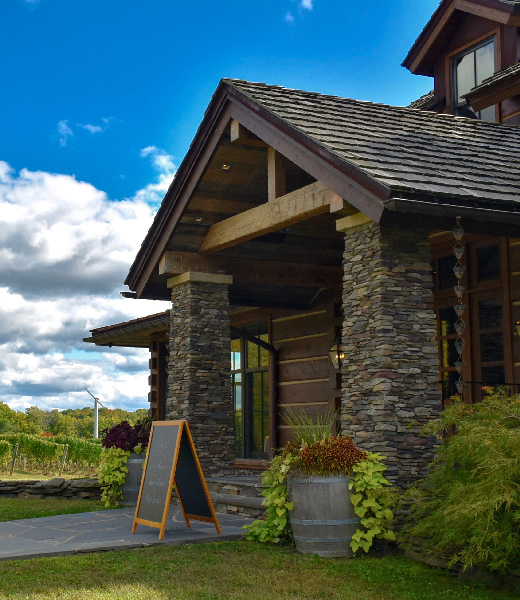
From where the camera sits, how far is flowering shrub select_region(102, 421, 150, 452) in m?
11.5

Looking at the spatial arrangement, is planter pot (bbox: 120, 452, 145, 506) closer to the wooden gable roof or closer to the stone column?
the stone column

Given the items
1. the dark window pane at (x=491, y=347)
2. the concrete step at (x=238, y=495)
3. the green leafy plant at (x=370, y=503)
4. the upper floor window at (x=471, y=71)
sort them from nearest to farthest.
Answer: the green leafy plant at (x=370, y=503) < the concrete step at (x=238, y=495) < the dark window pane at (x=491, y=347) < the upper floor window at (x=471, y=71)

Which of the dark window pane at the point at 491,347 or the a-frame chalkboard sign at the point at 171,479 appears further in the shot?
the dark window pane at the point at 491,347

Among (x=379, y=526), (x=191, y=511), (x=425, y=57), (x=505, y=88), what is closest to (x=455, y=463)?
(x=379, y=526)

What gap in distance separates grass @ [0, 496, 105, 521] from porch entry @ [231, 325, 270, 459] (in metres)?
3.48

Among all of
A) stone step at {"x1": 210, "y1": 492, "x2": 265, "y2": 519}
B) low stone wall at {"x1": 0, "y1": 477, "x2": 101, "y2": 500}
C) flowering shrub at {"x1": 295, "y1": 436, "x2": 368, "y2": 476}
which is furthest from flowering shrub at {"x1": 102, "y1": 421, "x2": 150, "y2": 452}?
flowering shrub at {"x1": 295, "y1": 436, "x2": 368, "y2": 476}

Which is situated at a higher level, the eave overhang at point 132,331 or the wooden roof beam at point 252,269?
the wooden roof beam at point 252,269

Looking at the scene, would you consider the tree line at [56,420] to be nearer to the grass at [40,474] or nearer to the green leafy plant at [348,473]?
the grass at [40,474]

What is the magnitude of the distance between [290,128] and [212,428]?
492cm

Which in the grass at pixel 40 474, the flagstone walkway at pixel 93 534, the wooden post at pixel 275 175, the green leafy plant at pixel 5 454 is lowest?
the grass at pixel 40 474

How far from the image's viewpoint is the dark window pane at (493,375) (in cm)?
979

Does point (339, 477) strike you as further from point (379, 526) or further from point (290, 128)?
point (290, 128)

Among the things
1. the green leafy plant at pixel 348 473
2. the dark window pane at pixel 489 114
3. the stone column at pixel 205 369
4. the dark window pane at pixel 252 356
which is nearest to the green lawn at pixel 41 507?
the stone column at pixel 205 369

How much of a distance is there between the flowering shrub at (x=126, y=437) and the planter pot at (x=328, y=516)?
15.7 feet
